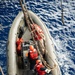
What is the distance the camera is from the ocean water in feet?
60.6

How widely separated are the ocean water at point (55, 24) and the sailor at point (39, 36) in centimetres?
267

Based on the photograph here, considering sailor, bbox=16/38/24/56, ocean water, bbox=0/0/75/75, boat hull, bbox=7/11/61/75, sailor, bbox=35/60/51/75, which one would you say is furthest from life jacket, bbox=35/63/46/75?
ocean water, bbox=0/0/75/75

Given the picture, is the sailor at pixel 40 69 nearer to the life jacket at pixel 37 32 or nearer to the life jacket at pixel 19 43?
the life jacket at pixel 19 43

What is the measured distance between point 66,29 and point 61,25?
781mm

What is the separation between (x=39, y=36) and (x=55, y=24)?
18.3ft

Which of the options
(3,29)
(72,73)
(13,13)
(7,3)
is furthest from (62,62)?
(7,3)

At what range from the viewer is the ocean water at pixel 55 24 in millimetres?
18469

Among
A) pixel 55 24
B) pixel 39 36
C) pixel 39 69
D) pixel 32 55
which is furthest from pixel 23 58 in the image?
pixel 55 24

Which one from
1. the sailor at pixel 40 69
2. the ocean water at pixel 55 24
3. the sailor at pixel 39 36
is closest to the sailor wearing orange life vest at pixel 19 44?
the sailor at pixel 39 36

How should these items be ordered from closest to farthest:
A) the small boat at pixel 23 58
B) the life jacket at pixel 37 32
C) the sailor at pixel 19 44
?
1. the small boat at pixel 23 58
2. the sailor at pixel 19 44
3. the life jacket at pixel 37 32

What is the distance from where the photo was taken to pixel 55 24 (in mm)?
22016

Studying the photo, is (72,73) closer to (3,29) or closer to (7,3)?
(3,29)

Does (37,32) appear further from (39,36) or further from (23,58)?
(23,58)

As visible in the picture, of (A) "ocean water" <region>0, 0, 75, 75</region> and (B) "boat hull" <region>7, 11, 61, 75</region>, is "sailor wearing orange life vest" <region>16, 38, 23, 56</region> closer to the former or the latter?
(B) "boat hull" <region>7, 11, 61, 75</region>
